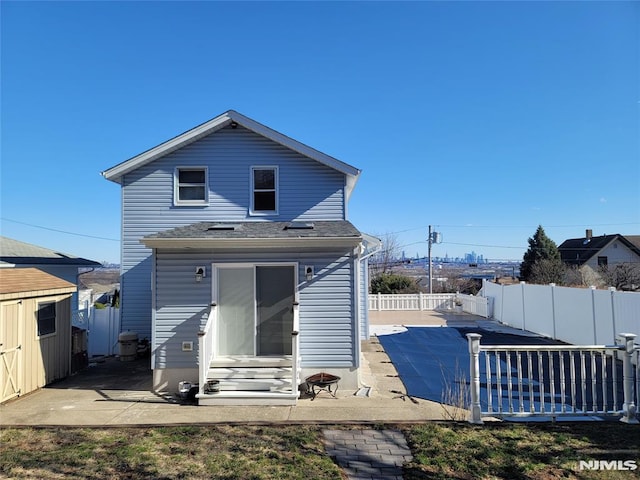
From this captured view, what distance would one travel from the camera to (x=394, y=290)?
23.3 meters

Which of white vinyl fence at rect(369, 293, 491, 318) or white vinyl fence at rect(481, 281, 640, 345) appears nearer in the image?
white vinyl fence at rect(481, 281, 640, 345)

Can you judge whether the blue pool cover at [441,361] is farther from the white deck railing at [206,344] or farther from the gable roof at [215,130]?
the gable roof at [215,130]

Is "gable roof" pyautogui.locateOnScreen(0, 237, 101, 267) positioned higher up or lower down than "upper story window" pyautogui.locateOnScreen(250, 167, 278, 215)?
lower down

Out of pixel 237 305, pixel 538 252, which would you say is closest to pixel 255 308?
pixel 237 305

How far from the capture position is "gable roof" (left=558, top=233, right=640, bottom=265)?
31.7 m

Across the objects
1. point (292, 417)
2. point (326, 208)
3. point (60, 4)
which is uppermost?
point (60, 4)

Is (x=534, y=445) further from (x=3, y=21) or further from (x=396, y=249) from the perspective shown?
(x=396, y=249)

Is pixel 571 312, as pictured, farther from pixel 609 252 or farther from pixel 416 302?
pixel 609 252

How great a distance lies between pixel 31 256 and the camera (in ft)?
42.8

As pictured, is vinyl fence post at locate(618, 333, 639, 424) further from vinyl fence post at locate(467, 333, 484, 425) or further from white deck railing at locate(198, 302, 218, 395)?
white deck railing at locate(198, 302, 218, 395)

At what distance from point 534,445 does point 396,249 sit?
37.0 m

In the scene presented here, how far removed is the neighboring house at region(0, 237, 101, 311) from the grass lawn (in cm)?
860

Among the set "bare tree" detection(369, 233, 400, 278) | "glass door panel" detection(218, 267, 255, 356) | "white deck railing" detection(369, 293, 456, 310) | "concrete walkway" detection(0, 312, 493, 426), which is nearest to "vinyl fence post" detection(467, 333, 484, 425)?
"concrete walkway" detection(0, 312, 493, 426)

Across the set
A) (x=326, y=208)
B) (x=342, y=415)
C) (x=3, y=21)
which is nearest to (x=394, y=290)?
(x=326, y=208)
